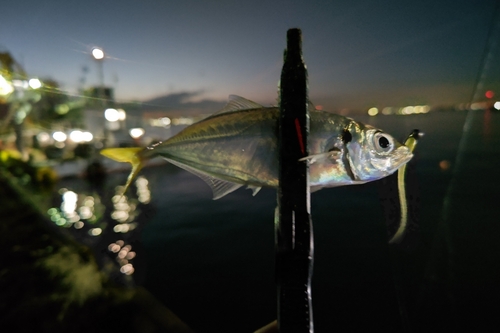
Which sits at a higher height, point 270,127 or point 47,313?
point 270,127

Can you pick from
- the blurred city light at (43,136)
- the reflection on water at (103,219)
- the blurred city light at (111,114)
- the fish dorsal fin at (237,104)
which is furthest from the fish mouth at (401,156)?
the blurred city light at (43,136)

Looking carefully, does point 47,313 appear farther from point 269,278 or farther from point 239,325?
point 269,278

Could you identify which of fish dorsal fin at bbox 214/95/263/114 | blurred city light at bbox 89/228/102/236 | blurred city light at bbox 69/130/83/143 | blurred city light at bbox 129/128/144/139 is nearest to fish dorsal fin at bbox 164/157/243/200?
fish dorsal fin at bbox 214/95/263/114

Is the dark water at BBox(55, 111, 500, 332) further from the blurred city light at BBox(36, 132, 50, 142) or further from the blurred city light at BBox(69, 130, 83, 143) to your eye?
the blurred city light at BBox(36, 132, 50, 142)

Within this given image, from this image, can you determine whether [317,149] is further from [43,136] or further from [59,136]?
[43,136]

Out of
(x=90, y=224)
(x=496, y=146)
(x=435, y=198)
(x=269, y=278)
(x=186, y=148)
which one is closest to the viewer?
(x=186, y=148)

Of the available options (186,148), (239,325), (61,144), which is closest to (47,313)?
(239,325)

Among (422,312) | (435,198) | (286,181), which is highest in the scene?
(286,181)
